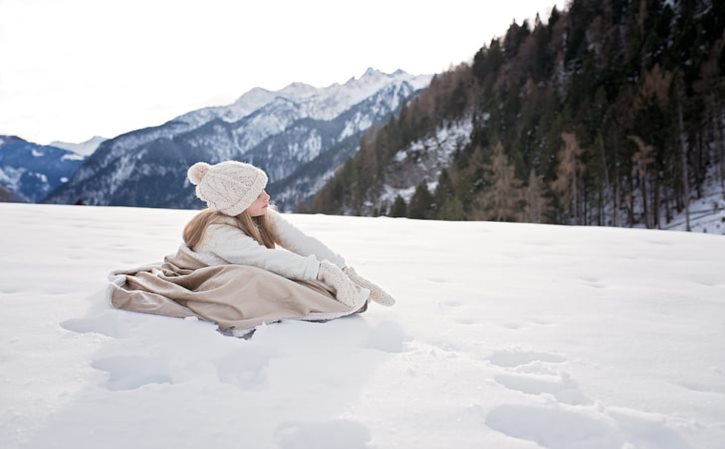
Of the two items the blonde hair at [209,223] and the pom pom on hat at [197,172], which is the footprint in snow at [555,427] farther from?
the pom pom on hat at [197,172]

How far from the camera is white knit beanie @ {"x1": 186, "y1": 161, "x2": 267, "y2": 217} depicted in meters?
2.66

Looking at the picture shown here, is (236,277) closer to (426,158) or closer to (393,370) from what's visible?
(393,370)

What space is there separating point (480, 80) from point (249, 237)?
65.2 m

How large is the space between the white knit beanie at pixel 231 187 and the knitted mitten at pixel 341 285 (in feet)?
2.09

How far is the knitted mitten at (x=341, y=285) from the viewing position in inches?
102

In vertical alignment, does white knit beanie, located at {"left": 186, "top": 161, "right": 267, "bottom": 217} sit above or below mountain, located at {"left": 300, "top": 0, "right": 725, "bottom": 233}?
below

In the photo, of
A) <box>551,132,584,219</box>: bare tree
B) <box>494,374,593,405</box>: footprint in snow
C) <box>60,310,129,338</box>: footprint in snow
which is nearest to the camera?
<box>494,374,593,405</box>: footprint in snow

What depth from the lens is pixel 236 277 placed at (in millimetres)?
2455

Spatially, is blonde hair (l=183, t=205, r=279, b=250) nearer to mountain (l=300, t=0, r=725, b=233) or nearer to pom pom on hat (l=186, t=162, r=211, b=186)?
Answer: pom pom on hat (l=186, t=162, r=211, b=186)

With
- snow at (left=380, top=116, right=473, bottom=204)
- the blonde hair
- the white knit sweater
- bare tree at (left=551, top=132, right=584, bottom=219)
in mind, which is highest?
snow at (left=380, top=116, right=473, bottom=204)

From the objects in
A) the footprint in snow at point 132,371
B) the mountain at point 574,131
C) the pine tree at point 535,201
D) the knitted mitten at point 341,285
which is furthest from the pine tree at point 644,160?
the footprint in snow at point 132,371

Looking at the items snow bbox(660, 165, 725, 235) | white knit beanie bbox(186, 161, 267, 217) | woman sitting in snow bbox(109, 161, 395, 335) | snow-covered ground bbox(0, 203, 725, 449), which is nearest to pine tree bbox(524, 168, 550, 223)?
snow bbox(660, 165, 725, 235)

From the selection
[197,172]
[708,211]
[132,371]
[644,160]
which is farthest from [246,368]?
[708,211]

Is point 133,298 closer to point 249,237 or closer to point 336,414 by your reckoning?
point 249,237
